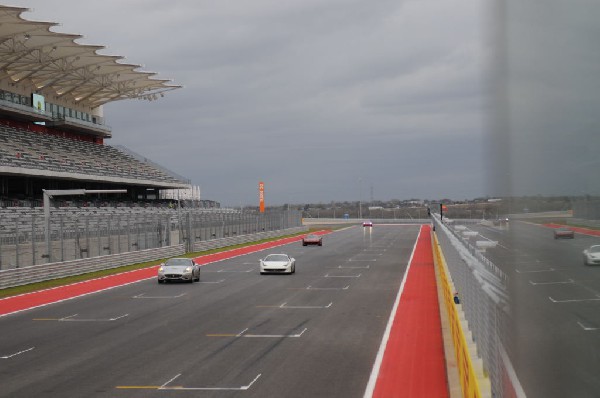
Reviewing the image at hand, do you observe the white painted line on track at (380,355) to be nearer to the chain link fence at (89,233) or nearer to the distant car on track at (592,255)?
the distant car on track at (592,255)

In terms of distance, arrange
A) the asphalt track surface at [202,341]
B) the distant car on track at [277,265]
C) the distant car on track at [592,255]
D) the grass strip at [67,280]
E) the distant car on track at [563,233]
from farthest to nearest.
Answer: the distant car on track at [277,265] < the grass strip at [67,280] < the asphalt track surface at [202,341] < the distant car on track at [563,233] < the distant car on track at [592,255]

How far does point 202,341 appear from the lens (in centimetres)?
1672

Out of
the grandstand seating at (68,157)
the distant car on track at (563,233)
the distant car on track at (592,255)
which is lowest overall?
the distant car on track at (592,255)

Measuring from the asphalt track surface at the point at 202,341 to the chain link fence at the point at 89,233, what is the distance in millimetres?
5189

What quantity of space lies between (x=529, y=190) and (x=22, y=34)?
5905 centimetres

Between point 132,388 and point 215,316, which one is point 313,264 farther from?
point 132,388

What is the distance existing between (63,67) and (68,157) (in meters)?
9.25

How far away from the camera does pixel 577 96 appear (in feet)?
5.42

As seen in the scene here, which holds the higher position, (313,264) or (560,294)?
(560,294)

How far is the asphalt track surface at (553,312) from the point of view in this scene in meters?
1.74

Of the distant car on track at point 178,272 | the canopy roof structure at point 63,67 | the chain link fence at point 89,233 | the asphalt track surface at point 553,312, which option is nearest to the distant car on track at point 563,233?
the asphalt track surface at point 553,312

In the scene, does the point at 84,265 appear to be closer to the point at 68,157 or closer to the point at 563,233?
the point at 68,157

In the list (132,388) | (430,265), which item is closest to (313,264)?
(430,265)

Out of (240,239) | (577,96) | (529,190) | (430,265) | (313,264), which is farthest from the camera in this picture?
(240,239)
